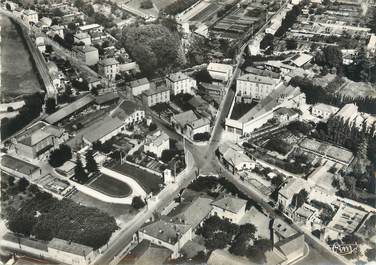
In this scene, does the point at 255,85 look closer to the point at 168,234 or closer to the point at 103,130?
the point at 103,130

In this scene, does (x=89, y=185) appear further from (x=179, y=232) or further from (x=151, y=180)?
→ (x=179, y=232)

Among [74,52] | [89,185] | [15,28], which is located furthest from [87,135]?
[15,28]

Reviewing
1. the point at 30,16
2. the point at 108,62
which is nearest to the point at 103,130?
the point at 108,62

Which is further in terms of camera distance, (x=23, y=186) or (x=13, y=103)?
(x=13, y=103)

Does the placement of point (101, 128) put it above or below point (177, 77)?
below

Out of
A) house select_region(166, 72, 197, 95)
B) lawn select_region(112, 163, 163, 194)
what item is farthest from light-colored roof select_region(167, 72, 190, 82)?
lawn select_region(112, 163, 163, 194)

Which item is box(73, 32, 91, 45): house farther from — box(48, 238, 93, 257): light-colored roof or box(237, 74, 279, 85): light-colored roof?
box(48, 238, 93, 257): light-colored roof
